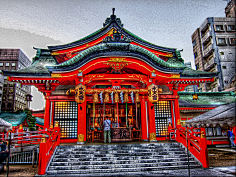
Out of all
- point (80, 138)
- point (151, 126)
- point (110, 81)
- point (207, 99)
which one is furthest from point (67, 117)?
point (207, 99)

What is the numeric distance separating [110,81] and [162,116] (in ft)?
16.6

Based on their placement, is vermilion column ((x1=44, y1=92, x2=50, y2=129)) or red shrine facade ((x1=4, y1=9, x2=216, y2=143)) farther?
vermilion column ((x1=44, y1=92, x2=50, y2=129))

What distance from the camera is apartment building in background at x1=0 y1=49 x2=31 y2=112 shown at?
64.0 metres

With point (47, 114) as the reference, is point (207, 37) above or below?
above

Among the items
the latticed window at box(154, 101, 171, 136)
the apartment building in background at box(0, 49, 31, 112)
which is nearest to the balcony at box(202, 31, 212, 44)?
the latticed window at box(154, 101, 171, 136)

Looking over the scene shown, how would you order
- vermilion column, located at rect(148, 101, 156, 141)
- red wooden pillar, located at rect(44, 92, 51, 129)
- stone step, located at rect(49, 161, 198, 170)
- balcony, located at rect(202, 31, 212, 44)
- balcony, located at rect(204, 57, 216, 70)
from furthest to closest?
balcony, located at rect(202, 31, 212, 44) → balcony, located at rect(204, 57, 216, 70) → red wooden pillar, located at rect(44, 92, 51, 129) → vermilion column, located at rect(148, 101, 156, 141) → stone step, located at rect(49, 161, 198, 170)

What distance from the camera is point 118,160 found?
9500 millimetres

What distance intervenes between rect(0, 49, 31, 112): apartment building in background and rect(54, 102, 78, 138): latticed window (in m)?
58.3

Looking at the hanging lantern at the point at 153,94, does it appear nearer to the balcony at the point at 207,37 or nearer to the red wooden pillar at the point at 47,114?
the red wooden pillar at the point at 47,114

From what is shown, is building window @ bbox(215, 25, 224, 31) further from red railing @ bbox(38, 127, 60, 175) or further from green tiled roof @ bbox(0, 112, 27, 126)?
red railing @ bbox(38, 127, 60, 175)

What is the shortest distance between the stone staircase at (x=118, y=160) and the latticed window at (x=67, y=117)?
3312mm

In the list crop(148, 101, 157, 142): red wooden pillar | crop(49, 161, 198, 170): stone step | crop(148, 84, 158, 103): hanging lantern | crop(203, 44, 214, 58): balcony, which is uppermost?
crop(203, 44, 214, 58): balcony

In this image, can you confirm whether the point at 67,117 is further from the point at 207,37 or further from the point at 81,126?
the point at 207,37

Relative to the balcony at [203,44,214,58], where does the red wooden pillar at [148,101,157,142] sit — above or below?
below
